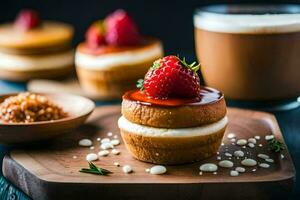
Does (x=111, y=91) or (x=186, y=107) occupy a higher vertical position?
(x=186, y=107)

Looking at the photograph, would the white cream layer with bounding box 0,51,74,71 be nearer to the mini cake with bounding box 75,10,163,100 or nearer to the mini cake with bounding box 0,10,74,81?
the mini cake with bounding box 0,10,74,81

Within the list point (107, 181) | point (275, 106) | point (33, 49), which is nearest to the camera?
point (107, 181)

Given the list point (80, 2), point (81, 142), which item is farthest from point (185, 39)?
point (81, 142)

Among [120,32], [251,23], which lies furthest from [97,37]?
[251,23]

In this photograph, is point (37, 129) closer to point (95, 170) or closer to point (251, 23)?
point (95, 170)

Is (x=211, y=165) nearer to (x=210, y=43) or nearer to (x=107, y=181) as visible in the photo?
(x=107, y=181)

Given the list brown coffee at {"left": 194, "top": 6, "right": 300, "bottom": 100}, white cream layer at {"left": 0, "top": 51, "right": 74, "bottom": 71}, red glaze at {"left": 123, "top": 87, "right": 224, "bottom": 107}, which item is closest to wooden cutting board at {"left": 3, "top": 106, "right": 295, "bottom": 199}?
red glaze at {"left": 123, "top": 87, "right": 224, "bottom": 107}
